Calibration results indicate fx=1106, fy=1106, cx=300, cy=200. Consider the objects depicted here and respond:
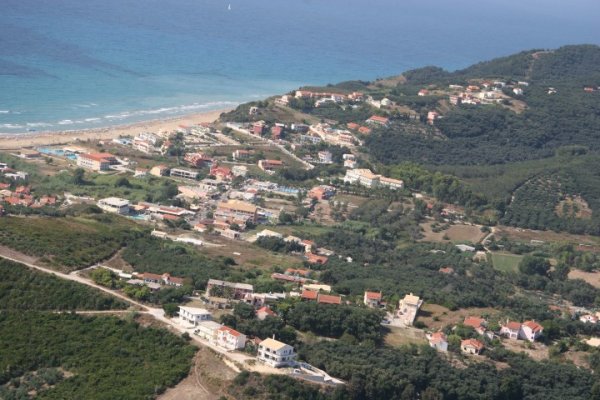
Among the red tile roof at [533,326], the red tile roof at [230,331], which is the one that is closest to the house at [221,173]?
the red tile roof at [533,326]

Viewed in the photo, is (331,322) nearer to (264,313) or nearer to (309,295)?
(264,313)

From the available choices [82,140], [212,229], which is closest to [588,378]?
[212,229]

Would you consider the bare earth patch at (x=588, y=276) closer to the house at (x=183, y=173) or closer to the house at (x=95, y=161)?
the house at (x=183, y=173)

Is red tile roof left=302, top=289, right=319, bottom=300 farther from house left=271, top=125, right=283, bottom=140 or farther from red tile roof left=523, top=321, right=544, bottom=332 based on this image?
house left=271, top=125, right=283, bottom=140

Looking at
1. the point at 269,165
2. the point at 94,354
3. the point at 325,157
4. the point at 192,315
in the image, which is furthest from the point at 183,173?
the point at 94,354

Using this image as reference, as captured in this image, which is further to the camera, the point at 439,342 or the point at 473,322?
the point at 473,322

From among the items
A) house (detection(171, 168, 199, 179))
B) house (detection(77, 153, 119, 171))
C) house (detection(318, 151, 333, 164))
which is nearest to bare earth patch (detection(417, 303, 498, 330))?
house (detection(171, 168, 199, 179))

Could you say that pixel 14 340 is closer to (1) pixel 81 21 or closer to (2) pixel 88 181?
(2) pixel 88 181
